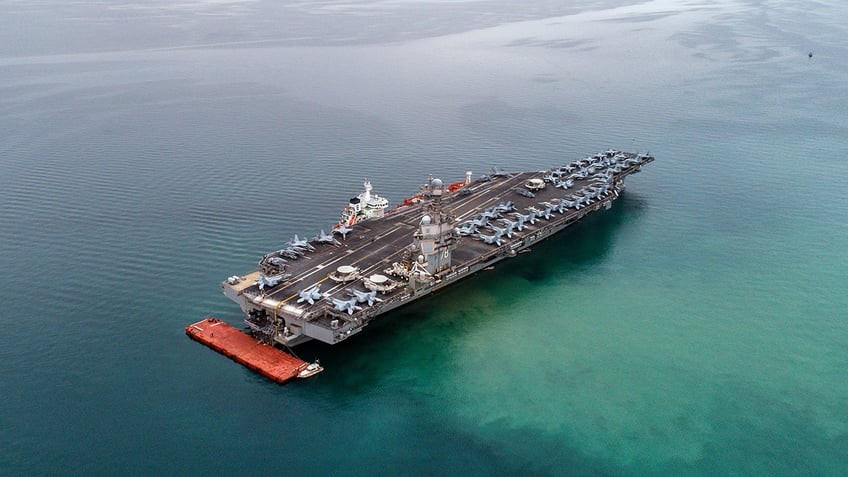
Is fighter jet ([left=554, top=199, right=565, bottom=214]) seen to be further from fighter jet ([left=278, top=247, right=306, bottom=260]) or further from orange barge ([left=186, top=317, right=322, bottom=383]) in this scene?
A: orange barge ([left=186, top=317, right=322, bottom=383])

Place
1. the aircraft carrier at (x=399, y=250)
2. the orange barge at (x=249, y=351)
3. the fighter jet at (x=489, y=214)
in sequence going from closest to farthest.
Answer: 1. the orange barge at (x=249, y=351)
2. the aircraft carrier at (x=399, y=250)
3. the fighter jet at (x=489, y=214)

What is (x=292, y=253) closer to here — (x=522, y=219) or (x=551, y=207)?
(x=522, y=219)

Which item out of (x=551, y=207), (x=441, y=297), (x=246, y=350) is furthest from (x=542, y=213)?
(x=246, y=350)

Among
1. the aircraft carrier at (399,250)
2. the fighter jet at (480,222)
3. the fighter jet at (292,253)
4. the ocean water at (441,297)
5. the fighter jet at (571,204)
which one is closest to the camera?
the ocean water at (441,297)

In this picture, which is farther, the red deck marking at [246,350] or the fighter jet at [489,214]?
the fighter jet at [489,214]

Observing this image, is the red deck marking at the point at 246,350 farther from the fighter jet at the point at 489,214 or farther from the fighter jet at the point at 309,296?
the fighter jet at the point at 489,214

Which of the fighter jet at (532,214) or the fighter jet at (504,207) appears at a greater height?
the fighter jet at (504,207)

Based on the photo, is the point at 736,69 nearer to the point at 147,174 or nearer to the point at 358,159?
the point at 358,159

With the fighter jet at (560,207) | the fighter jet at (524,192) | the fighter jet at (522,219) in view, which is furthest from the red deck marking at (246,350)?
the fighter jet at (524,192)
